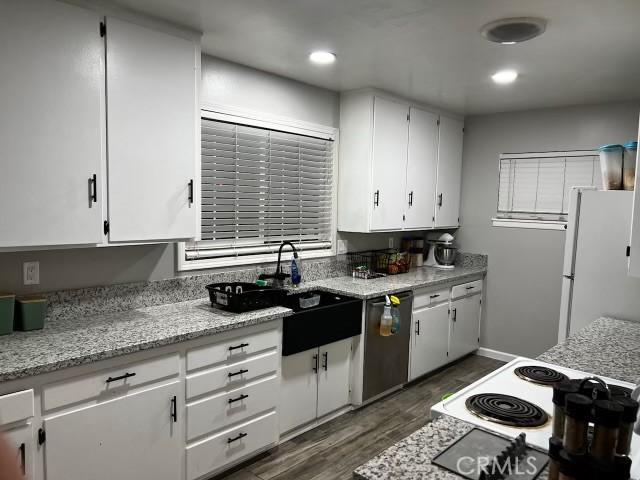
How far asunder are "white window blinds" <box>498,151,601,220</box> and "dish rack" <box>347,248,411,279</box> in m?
1.18

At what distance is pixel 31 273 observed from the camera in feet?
7.66

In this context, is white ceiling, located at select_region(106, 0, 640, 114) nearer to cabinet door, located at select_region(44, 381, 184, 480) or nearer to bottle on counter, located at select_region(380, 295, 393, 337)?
bottle on counter, located at select_region(380, 295, 393, 337)

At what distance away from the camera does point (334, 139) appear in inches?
155

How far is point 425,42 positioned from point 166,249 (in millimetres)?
1929

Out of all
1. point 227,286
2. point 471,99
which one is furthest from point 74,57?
point 471,99

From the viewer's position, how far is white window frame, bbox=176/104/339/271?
9.88 feet

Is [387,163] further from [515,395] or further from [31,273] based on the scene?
[31,273]

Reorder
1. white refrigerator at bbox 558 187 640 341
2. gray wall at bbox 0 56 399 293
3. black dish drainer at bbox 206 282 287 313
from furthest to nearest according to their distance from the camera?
white refrigerator at bbox 558 187 640 341 → black dish drainer at bbox 206 282 287 313 → gray wall at bbox 0 56 399 293

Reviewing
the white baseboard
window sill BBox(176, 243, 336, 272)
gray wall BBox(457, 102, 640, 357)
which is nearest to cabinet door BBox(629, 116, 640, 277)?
window sill BBox(176, 243, 336, 272)

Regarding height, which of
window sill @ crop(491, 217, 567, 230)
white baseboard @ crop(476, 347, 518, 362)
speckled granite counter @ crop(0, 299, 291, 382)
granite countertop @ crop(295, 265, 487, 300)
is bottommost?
white baseboard @ crop(476, 347, 518, 362)

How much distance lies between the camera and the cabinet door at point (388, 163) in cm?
385

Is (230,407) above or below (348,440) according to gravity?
above

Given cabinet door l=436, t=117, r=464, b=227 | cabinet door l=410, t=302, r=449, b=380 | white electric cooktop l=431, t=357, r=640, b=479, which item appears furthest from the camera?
cabinet door l=436, t=117, r=464, b=227

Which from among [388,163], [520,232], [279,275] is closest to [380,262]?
[388,163]
